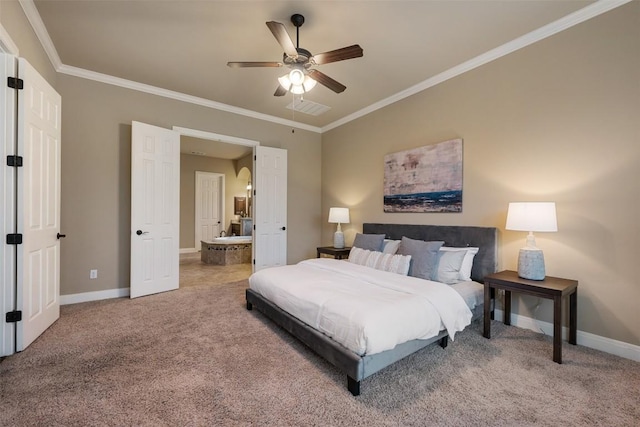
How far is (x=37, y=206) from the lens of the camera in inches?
101

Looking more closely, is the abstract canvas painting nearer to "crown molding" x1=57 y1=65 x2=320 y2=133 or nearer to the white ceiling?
the white ceiling

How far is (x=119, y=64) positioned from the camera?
11.4 ft

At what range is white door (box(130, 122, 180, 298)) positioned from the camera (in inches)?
150

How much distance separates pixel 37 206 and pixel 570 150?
5024mm

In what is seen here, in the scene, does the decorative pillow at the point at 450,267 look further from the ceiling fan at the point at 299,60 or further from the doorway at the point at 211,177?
the doorway at the point at 211,177

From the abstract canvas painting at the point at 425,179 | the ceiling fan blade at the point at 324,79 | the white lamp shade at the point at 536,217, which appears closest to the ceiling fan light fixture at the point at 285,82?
the ceiling fan blade at the point at 324,79

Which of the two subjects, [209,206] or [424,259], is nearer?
[424,259]

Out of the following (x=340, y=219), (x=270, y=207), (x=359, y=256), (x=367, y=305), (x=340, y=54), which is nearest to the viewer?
(x=367, y=305)

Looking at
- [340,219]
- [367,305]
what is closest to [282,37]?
[367,305]

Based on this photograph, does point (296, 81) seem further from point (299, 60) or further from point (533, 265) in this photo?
point (533, 265)

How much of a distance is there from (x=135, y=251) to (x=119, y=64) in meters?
2.42

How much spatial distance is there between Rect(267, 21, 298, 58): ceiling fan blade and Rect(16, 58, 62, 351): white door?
2.13 m

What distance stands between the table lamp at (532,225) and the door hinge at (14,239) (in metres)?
4.31

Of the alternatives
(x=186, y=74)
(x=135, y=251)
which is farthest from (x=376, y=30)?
(x=135, y=251)
